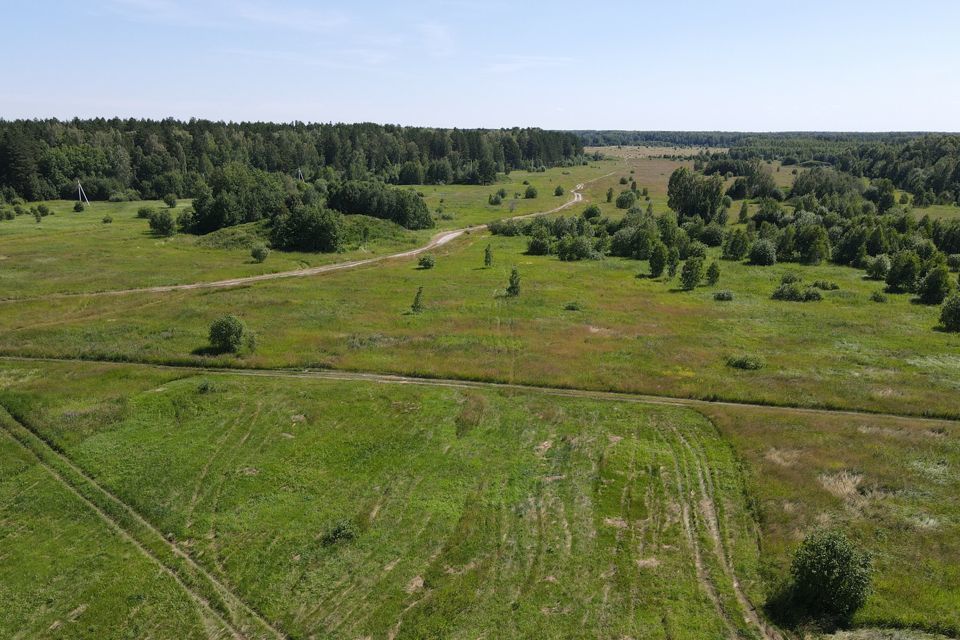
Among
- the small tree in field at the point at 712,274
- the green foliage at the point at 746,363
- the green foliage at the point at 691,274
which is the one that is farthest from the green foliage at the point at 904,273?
the green foliage at the point at 746,363

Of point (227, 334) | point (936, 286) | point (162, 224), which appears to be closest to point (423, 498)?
point (227, 334)

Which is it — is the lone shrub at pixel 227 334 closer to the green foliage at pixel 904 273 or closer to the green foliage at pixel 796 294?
the green foliage at pixel 796 294

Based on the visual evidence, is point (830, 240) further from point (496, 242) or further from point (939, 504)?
point (939, 504)

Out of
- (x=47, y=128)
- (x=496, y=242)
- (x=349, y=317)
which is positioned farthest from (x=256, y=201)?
(x=47, y=128)

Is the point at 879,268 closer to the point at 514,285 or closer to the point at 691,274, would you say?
the point at 691,274

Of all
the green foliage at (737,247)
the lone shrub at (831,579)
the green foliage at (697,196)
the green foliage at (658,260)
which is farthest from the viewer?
the green foliage at (697,196)

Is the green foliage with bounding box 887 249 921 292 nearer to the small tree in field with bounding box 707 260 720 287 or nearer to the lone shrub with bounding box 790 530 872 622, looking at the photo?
the small tree in field with bounding box 707 260 720 287
